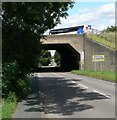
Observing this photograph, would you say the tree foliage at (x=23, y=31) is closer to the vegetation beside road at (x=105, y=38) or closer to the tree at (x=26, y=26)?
the tree at (x=26, y=26)

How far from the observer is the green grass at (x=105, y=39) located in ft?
176

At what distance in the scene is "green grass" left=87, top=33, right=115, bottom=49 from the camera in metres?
53.8

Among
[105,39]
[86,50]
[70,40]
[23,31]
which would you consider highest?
[105,39]

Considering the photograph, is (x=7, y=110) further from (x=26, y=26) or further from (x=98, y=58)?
(x=98, y=58)

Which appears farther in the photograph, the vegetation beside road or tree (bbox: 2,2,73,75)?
the vegetation beside road

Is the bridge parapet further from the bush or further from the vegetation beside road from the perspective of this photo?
the bush

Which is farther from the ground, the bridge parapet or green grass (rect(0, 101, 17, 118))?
the bridge parapet

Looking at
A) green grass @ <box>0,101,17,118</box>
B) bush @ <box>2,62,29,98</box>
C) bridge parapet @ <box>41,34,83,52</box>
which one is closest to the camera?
green grass @ <box>0,101,17,118</box>

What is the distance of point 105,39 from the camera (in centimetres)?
5859

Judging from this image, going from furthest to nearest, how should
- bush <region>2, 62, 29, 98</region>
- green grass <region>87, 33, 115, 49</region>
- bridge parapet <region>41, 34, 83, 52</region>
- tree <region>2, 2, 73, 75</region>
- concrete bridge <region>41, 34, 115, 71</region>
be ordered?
1. bridge parapet <region>41, 34, 83, 52</region>
2. green grass <region>87, 33, 115, 49</region>
3. concrete bridge <region>41, 34, 115, 71</region>
4. bush <region>2, 62, 29, 98</region>
5. tree <region>2, 2, 73, 75</region>

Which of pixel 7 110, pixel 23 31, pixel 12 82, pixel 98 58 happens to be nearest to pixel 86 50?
pixel 98 58

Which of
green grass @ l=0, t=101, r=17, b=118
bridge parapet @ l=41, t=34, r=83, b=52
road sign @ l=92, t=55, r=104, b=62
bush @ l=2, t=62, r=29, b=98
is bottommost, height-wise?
green grass @ l=0, t=101, r=17, b=118

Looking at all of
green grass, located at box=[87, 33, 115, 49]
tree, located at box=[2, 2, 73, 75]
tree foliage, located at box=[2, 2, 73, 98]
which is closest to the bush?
tree foliage, located at box=[2, 2, 73, 98]

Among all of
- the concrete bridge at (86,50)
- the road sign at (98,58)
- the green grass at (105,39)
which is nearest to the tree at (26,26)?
the road sign at (98,58)
